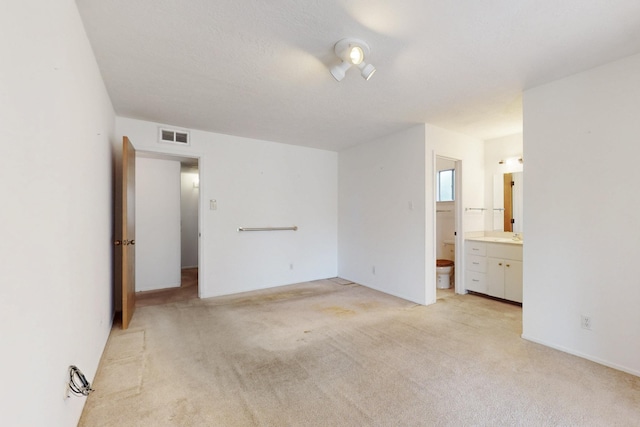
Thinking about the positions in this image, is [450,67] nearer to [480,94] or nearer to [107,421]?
[480,94]

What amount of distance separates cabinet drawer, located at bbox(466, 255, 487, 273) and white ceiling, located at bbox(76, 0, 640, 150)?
6.29ft

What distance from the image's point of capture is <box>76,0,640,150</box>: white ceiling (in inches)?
66.6

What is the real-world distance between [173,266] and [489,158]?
522cm

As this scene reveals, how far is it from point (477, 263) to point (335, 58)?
3.45 meters

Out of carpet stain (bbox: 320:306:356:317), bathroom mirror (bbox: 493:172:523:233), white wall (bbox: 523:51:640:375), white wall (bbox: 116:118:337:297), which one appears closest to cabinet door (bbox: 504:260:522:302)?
bathroom mirror (bbox: 493:172:523:233)

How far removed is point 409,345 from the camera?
8.57 feet

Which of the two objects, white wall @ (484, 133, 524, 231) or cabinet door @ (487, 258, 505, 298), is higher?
white wall @ (484, 133, 524, 231)

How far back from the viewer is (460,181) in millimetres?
4270

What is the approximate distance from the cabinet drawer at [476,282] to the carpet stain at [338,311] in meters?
1.93

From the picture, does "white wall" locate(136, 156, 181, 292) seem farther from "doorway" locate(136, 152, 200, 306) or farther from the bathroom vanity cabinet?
the bathroom vanity cabinet

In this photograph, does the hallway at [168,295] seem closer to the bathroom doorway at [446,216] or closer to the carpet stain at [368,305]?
the carpet stain at [368,305]

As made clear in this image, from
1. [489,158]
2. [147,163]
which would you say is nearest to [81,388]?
[147,163]

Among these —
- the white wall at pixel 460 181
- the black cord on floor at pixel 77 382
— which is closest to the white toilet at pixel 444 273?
the white wall at pixel 460 181

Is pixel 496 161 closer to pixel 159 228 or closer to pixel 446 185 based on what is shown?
pixel 446 185
